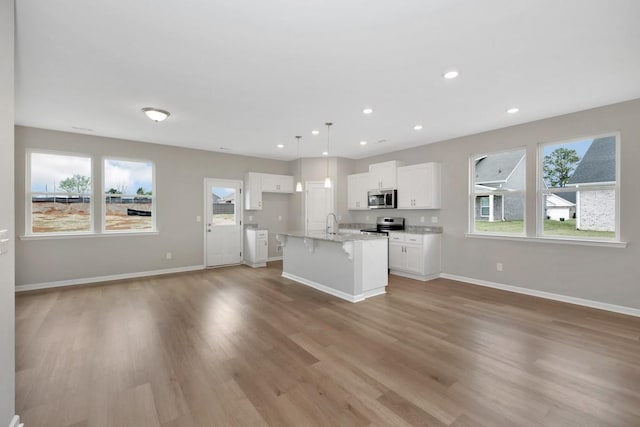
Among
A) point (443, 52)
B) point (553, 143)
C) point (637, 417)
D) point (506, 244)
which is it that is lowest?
point (637, 417)

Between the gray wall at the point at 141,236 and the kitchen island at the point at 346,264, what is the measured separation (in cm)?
286

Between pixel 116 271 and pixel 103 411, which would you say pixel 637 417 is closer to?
pixel 103 411

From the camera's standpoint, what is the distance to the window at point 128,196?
215 inches

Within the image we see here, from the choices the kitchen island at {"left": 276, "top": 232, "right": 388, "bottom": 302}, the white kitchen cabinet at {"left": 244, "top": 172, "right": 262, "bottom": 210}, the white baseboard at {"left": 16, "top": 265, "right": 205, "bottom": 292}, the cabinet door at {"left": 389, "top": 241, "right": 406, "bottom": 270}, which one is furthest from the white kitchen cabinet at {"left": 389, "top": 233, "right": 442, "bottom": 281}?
the white baseboard at {"left": 16, "top": 265, "right": 205, "bottom": 292}

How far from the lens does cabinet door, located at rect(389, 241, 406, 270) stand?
5715 mm

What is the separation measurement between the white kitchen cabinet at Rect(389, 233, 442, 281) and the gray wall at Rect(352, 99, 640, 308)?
0.24 m

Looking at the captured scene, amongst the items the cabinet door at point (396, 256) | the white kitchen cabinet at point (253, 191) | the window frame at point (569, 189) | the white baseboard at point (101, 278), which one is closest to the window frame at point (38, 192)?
the white baseboard at point (101, 278)

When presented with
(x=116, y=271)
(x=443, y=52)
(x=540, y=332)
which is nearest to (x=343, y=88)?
(x=443, y=52)

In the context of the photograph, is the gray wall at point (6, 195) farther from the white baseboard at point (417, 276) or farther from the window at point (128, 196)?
the white baseboard at point (417, 276)

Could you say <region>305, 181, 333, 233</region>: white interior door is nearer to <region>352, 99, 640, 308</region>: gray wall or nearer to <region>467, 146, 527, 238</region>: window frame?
<region>352, 99, 640, 308</region>: gray wall

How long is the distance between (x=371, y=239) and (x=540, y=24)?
117 inches

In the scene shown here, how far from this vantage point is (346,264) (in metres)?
4.29

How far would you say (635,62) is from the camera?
8.98 ft

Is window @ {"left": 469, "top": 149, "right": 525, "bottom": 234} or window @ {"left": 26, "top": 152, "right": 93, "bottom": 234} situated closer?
window @ {"left": 469, "top": 149, "right": 525, "bottom": 234}
